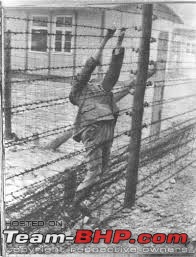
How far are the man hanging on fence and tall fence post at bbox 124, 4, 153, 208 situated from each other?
0.17 meters

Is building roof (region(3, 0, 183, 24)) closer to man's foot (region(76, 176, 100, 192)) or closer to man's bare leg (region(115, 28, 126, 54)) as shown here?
man's bare leg (region(115, 28, 126, 54))

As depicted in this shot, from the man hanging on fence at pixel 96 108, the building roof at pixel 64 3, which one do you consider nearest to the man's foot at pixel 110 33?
the man hanging on fence at pixel 96 108

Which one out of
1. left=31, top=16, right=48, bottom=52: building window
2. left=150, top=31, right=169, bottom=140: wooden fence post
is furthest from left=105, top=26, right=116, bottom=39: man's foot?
left=150, top=31, right=169, bottom=140: wooden fence post

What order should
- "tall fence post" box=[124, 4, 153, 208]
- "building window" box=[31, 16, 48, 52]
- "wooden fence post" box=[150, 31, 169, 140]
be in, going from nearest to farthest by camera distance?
"building window" box=[31, 16, 48, 52]
"tall fence post" box=[124, 4, 153, 208]
"wooden fence post" box=[150, 31, 169, 140]

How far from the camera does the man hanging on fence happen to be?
1.99m

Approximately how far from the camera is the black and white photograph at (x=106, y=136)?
1.83 metres

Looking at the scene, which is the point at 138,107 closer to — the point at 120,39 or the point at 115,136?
the point at 115,136

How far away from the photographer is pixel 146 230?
2.26m

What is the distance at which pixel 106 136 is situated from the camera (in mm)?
2207

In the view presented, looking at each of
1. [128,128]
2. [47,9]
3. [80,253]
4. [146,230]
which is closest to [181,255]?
[146,230]

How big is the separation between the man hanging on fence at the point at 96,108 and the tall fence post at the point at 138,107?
167 millimetres

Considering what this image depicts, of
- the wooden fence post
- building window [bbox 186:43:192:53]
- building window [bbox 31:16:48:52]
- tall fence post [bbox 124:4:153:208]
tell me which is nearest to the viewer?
building window [bbox 31:16:48:52]

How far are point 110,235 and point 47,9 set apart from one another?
1212mm

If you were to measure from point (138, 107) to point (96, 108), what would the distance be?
386 mm
